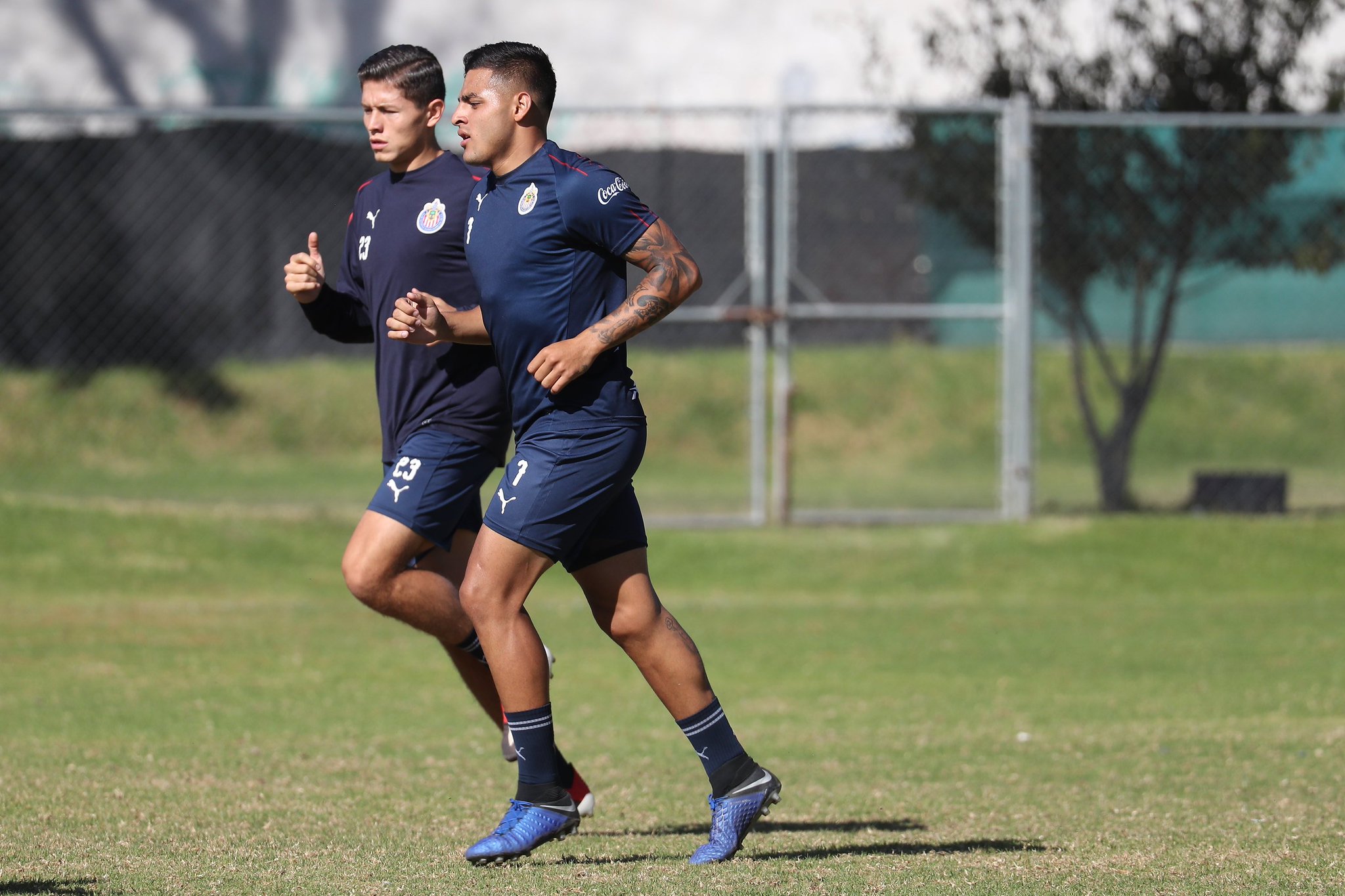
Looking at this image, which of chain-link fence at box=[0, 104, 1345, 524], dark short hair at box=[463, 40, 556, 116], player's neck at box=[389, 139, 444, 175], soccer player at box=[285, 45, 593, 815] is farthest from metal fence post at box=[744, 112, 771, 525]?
dark short hair at box=[463, 40, 556, 116]

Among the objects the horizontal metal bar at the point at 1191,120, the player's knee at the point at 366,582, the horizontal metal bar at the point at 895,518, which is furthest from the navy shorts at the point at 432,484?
the horizontal metal bar at the point at 1191,120

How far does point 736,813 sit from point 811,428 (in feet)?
50.1

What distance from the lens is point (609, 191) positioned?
14.6ft

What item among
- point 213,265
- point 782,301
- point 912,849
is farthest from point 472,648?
point 213,265

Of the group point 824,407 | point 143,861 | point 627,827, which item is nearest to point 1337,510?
point 824,407

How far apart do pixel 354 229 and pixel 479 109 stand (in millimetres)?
1156

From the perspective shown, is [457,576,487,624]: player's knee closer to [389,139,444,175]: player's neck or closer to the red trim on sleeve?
the red trim on sleeve

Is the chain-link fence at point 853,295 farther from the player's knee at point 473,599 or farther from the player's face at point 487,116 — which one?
the player's knee at point 473,599

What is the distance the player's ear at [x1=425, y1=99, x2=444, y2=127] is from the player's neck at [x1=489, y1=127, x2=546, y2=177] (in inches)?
35.7

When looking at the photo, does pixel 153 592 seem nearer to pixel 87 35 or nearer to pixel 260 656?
pixel 260 656

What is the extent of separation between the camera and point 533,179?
4.55 metres

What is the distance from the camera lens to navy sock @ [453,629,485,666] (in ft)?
17.5

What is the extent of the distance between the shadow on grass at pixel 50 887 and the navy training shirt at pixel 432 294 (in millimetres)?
1736

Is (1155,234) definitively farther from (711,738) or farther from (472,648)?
(711,738)
